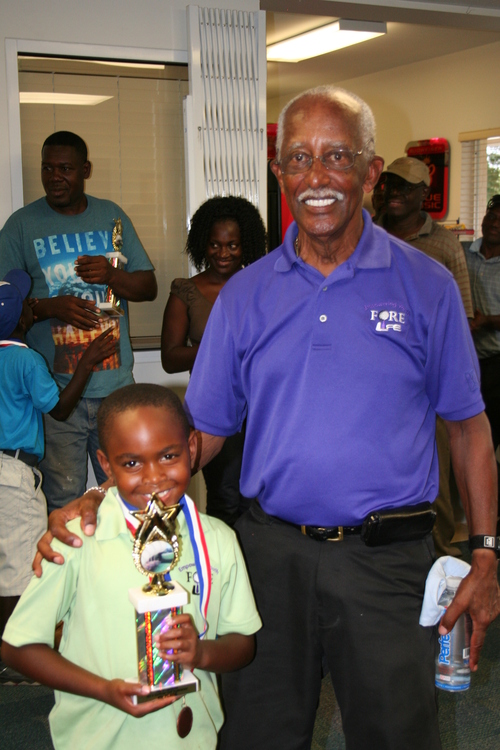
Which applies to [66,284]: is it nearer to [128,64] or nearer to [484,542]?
[128,64]

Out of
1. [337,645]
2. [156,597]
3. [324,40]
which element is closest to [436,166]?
[324,40]

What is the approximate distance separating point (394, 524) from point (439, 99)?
7251 mm

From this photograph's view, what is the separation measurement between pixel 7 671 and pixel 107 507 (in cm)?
200

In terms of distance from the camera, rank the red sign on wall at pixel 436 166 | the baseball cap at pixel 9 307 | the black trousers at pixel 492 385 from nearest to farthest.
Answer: the baseball cap at pixel 9 307 → the black trousers at pixel 492 385 → the red sign on wall at pixel 436 166

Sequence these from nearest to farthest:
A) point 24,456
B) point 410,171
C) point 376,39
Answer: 1. point 24,456
2. point 410,171
3. point 376,39

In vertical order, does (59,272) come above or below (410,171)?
below

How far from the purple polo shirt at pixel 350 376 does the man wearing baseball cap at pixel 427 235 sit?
227 cm

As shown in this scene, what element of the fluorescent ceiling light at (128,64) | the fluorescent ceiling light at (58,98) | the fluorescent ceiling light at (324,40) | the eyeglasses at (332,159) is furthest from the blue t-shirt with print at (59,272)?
the fluorescent ceiling light at (324,40)

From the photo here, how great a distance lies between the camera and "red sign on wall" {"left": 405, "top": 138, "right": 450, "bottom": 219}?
7.63 meters

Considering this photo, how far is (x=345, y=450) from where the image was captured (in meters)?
1.46

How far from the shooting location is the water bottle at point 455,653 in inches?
59.6

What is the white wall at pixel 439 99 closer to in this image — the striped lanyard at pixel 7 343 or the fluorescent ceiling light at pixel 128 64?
A: the fluorescent ceiling light at pixel 128 64

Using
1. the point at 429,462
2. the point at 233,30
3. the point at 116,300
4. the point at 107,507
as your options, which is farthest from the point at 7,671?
→ the point at 233,30

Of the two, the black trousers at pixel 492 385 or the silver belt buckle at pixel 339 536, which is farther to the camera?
the black trousers at pixel 492 385
